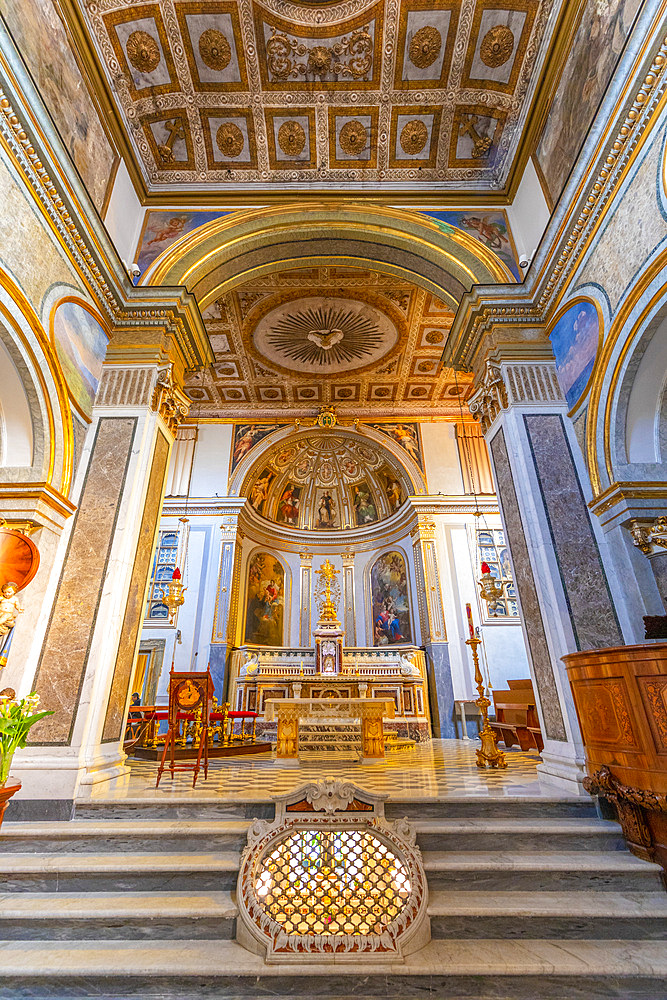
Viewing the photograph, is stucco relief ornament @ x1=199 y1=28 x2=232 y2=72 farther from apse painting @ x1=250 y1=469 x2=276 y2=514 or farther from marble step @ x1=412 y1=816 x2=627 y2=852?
marble step @ x1=412 y1=816 x2=627 y2=852

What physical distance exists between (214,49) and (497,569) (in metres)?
12.2

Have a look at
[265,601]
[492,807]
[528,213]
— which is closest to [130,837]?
[492,807]

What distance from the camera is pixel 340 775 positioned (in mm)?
5520

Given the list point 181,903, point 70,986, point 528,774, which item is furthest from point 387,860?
point 528,774

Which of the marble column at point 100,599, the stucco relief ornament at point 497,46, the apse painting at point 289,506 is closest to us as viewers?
the marble column at point 100,599

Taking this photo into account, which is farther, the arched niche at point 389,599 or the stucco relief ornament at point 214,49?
the arched niche at point 389,599

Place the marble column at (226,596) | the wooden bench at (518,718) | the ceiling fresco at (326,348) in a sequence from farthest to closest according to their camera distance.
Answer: the marble column at (226,596)
the ceiling fresco at (326,348)
the wooden bench at (518,718)

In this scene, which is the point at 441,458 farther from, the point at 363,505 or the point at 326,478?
the point at 326,478

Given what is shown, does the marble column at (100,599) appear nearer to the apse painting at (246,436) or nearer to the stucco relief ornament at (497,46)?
the stucco relief ornament at (497,46)

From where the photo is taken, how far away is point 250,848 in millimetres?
3383

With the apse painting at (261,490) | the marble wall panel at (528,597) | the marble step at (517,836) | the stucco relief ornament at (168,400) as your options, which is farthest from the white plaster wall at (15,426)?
the apse painting at (261,490)

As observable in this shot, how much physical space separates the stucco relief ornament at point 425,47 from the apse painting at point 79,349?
6.23 m

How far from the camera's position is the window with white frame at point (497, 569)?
41.3ft

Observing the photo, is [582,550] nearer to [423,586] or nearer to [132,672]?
[132,672]
